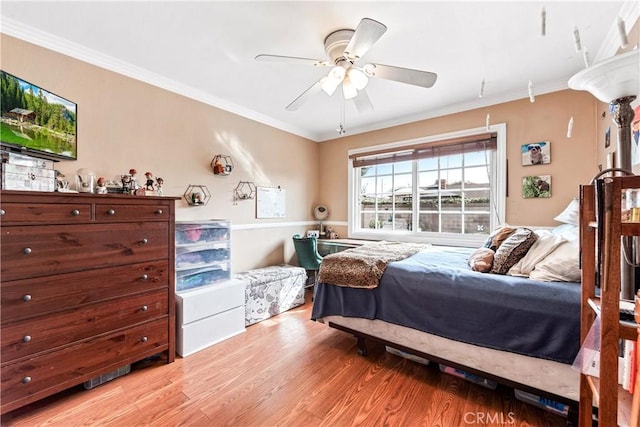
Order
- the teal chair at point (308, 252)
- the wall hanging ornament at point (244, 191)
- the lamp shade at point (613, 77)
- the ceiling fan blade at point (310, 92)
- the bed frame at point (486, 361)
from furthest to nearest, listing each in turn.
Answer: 1. the teal chair at point (308, 252)
2. the wall hanging ornament at point (244, 191)
3. the ceiling fan blade at point (310, 92)
4. the bed frame at point (486, 361)
5. the lamp shade at point (613, 77)

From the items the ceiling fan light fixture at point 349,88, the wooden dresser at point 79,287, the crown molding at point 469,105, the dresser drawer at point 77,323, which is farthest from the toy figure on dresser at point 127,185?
the crown molding at point 469,105

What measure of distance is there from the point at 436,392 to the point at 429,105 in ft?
9.73

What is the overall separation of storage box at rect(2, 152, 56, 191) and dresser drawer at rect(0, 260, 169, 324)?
0.56 metres

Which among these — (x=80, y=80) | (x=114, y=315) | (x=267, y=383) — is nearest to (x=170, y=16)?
(x=80, y=80)

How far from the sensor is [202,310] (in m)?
2.29

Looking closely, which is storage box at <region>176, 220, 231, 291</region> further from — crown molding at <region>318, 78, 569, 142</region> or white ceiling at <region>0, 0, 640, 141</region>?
crown molding at <region>318, 78, 569, 142</region>

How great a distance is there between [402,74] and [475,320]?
1.67 meters

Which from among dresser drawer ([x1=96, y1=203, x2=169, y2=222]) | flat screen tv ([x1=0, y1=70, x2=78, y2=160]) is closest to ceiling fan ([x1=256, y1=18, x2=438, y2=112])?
dresser drawer ([x1=96, y1=203, x2=169, y2=222])

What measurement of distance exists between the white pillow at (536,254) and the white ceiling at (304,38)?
1.45 m

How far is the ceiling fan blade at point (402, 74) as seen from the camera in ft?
5.70

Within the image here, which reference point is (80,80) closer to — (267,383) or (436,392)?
(267,383)

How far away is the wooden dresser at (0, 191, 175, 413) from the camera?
142 cm

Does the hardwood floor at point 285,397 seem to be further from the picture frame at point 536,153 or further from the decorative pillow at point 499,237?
the picture frame at point 536,153

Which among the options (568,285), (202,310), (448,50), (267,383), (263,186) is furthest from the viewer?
(263,186)
